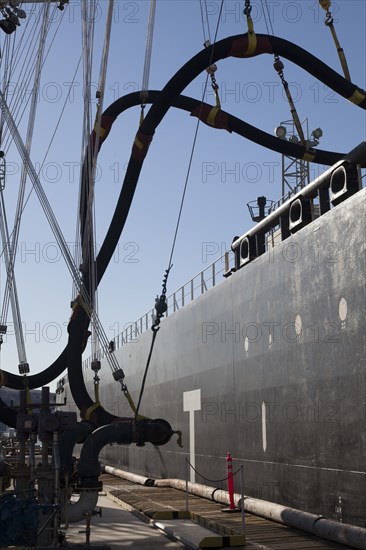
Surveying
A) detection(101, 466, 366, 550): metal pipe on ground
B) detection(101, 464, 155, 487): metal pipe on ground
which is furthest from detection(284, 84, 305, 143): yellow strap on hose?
detection(101, 464, 155, 487): metal pipe on ground

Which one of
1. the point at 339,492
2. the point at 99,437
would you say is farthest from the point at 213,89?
the point at 339,492

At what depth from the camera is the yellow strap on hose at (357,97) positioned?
20.8 metres

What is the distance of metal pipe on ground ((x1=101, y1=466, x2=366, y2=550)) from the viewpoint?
36.5ft

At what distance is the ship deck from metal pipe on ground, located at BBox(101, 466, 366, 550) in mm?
110

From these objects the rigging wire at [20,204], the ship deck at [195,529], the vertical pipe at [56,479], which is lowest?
the ship deck at [195,529]

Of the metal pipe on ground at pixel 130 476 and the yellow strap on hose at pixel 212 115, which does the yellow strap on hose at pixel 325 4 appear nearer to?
the yellow strap on hose at pixel 212 115

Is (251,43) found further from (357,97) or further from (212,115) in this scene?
(357,97)

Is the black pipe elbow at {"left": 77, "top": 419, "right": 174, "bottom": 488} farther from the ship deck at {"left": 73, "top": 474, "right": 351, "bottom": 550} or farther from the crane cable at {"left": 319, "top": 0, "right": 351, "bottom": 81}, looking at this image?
the crane cable at {"left": 319, "top": 0, "right": 351, "bottom": 81}

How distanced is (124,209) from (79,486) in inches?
380

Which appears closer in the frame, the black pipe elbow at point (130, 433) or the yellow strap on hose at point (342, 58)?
the black pipe elbow at point (130, 433)

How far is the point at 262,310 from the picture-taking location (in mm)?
16641

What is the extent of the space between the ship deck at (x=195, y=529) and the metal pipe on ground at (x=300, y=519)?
11 cm

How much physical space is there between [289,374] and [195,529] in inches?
133

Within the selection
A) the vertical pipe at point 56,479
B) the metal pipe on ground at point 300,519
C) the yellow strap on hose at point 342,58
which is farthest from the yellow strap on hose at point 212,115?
the vertical pipe at point 56,479
